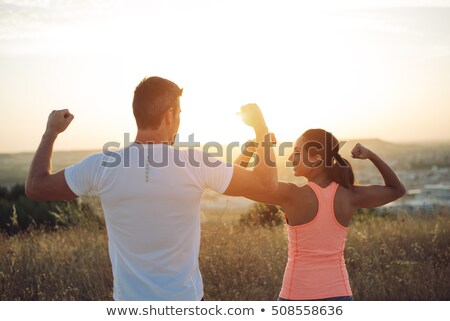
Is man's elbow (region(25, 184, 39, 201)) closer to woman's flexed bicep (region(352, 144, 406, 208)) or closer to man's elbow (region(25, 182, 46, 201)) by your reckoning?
man's elbow (region(25, 182, 46, 201))

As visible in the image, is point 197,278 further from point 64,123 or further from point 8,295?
point 8,295

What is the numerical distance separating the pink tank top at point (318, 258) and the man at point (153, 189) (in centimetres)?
71

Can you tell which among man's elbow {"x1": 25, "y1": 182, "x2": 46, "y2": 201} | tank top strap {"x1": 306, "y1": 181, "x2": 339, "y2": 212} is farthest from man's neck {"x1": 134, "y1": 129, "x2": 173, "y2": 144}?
tank top strap {"x1": 306, "y1": 181, "x2": 339, "y2": 212}

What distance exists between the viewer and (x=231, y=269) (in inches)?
220

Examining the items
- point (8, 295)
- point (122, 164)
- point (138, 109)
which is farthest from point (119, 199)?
point (8, 295)

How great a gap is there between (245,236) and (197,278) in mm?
3750

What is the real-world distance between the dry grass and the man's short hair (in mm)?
3069

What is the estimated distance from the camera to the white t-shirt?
2.41 metres

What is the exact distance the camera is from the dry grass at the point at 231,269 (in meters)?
5.51

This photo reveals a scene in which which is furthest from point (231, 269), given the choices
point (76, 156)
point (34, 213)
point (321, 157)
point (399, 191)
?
point (76, 156)

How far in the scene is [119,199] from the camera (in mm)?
2432

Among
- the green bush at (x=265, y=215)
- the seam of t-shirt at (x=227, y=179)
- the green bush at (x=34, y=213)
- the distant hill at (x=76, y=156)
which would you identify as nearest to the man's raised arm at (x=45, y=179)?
the seam of t-shirt at (x=227, y=179)

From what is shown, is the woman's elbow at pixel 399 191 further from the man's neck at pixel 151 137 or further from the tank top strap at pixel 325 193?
the man's neck at pixel 151 137

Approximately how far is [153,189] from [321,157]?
1.17 m
